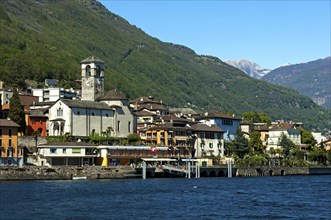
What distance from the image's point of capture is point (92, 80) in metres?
160

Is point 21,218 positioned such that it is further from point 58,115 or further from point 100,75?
point 100,75

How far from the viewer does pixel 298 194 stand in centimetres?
9794

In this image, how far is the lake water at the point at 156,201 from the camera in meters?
69.2

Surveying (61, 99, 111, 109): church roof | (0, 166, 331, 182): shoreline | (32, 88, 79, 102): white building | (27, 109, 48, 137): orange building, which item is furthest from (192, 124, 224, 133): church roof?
(27, 109, 48, 137): orange building

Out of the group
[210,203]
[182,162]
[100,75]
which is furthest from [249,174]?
[210,203]

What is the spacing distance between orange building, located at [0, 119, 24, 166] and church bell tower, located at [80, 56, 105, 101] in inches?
1294

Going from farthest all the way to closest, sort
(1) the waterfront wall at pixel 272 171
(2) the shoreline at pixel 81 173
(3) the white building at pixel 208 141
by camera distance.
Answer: (3) the white building at pixel 208 141 → (1) the waterfront wall at pixel 272 171 → (2) the shoreline at pixel 81 173

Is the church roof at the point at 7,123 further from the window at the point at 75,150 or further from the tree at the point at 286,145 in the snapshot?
the tree at the point at 286,145

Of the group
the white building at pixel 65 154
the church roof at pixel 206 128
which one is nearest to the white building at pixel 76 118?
the white building at pixel 65 154

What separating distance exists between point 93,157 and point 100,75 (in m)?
32.9

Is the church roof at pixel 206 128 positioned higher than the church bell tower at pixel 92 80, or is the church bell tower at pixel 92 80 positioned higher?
the church bell tower at pixel 92 80

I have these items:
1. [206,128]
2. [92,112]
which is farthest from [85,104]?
[206,128]

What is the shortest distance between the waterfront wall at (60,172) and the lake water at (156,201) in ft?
26.7

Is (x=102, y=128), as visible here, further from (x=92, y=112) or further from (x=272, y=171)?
(x=272, y=171)
